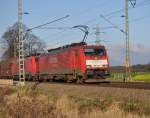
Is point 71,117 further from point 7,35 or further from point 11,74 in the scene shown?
point 7,35

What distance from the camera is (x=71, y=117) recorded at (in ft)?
54.8

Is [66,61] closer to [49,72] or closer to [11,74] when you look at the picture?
[49,72]

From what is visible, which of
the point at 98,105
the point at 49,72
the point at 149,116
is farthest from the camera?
the point at 49,72

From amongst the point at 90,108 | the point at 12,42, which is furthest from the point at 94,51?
the point at 12,42

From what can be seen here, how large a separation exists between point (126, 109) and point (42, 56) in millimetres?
36775

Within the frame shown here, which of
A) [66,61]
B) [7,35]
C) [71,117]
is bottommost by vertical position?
[71,117]

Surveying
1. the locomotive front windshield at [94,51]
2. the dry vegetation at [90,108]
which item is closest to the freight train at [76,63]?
the locomotive front windshield at [94,51]

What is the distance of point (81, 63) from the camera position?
3891cm

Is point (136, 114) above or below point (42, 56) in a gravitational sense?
below

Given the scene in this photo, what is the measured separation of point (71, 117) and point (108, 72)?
74.3ft

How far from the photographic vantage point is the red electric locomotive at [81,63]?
126 ft

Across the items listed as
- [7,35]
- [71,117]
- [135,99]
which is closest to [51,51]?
[135,99]

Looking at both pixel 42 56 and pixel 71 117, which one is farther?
pixel 42 56

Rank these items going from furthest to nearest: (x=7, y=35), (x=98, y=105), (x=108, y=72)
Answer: (x=7, y=35), (x=108, y=72), (x=98, y=105)
